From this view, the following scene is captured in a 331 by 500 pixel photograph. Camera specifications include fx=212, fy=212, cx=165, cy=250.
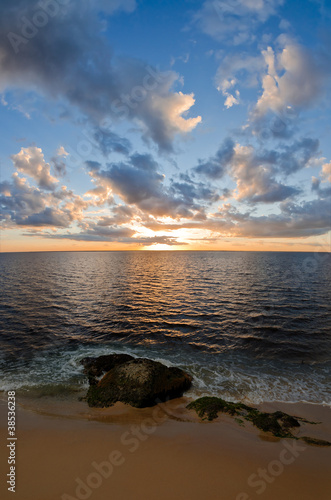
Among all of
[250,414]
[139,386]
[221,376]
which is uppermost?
[139,386]

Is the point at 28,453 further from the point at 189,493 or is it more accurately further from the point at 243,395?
the point at 243,395

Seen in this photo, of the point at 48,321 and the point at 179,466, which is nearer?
the point at 179,466

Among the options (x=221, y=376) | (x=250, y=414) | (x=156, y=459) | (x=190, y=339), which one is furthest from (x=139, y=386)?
(x=190, y=339)

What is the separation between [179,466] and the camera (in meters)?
6.59

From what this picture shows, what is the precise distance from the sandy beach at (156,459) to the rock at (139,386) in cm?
83

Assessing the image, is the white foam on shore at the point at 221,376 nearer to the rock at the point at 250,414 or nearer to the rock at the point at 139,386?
the rock at the point at 139,386

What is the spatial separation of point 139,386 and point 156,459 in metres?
4.06

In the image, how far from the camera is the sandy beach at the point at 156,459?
18.8ft

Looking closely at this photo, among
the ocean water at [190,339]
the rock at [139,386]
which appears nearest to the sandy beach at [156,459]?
the rock at [139,386]

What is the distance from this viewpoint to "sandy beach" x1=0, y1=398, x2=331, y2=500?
5723mm

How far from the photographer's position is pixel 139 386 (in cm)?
1074

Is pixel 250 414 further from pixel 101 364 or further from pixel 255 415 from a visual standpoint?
pixel 101 364

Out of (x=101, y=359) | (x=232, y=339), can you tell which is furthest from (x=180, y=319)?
(x=101, y=359)

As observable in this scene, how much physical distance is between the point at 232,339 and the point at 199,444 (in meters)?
13.0
